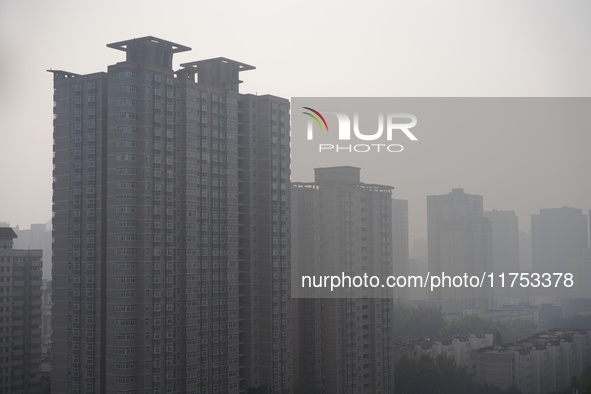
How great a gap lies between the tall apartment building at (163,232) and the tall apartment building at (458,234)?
10836 millimetres

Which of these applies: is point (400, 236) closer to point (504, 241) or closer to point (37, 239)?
point (504, 241)

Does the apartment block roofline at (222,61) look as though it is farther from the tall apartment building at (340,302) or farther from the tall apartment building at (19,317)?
the tall apartment building at (19,317)

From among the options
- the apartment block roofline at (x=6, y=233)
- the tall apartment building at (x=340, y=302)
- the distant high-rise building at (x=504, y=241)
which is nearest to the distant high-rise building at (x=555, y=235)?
the distant high-rise building at (x=504, y=241)

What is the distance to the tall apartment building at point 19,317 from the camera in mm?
13648

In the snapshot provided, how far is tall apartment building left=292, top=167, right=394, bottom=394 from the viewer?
12586 mm

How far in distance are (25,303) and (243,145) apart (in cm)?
593

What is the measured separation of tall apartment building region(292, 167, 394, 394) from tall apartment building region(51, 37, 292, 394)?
1.56 meters

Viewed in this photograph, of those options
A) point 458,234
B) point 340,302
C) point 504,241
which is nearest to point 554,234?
point 504,241

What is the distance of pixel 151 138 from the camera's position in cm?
924

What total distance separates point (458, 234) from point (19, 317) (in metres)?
12.2

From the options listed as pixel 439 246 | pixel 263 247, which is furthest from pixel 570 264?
pixel 263 247

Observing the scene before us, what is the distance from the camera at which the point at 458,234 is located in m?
21.3

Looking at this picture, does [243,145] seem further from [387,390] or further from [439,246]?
[439,246]

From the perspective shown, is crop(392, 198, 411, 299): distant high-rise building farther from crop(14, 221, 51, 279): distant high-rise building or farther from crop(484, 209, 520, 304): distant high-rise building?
crop(14, 221, 51, 279): distant high-rise building
